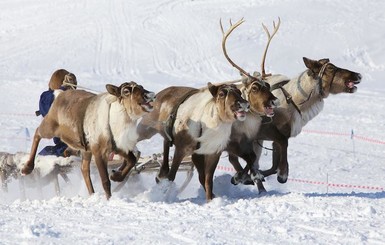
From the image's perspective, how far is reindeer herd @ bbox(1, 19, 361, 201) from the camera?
858 cm

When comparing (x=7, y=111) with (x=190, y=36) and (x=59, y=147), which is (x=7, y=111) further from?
(x=190, y=36)

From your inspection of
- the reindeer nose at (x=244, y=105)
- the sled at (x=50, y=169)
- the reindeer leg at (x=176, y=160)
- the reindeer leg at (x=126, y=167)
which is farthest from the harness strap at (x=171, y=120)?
the reindeer nose at (x=244, y=105)

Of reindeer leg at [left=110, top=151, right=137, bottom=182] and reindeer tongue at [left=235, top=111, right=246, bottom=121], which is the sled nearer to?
reindeer leg at [left=110, top=151, right=137, bottom=182]

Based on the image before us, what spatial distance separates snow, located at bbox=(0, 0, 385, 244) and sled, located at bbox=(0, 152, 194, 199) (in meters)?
0.12

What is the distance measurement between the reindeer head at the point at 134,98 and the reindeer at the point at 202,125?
1.88 ft

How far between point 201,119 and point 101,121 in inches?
42.8

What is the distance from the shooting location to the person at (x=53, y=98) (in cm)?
1019

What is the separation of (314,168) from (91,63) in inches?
668

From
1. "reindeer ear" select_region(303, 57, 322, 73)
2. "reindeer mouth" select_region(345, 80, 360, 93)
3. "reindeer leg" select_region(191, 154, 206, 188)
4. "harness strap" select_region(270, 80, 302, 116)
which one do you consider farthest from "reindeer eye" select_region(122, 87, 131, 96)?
"reindeer mouth" select_region(345, 80, 360, 93)

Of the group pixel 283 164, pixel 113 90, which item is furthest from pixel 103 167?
pixel 283 164

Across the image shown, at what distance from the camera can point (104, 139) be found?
28.5ft

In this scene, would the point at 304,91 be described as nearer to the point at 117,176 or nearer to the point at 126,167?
the point at 126,167

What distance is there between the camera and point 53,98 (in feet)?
33.0

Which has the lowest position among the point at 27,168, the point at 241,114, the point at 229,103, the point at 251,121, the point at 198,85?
the point at 198,85
